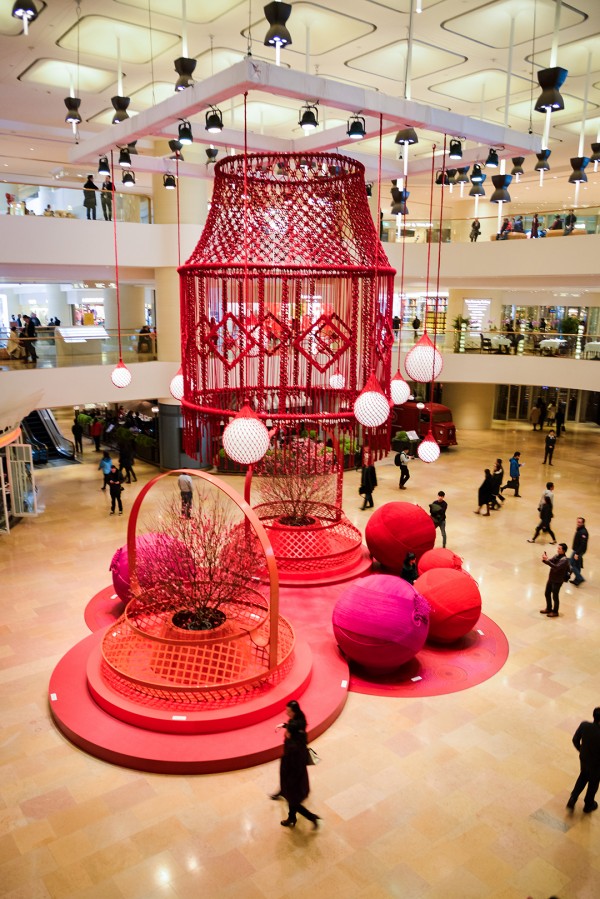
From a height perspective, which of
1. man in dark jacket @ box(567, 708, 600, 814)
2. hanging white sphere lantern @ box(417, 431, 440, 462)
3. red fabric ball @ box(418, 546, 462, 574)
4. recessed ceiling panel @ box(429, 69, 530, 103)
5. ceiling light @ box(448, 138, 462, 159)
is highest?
recessed ceiling panel @ box(429, 69, 530, 103)

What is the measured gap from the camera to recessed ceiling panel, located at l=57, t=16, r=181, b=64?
34.6 ft

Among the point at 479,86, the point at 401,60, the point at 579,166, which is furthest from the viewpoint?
the point at 479,86

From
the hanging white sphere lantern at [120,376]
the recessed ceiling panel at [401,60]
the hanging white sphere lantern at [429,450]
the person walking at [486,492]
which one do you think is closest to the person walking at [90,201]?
the hanging white sphere lantern at [120,376]

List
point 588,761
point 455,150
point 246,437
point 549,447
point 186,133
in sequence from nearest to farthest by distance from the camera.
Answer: point 588,761 → point 246,437 → point 186,133 → point 455,150 → point 549,447

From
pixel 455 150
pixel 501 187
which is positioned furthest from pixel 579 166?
pixel 455 150

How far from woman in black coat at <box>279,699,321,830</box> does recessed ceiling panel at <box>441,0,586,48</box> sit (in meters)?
9.82

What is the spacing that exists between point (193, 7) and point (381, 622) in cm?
870

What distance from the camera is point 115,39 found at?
11070 millimetres

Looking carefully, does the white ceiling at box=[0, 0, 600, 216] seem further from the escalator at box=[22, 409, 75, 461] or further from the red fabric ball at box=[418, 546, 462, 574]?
the escalator at box=[22, 409, 75, 461]

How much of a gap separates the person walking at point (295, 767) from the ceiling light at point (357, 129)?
256 inches

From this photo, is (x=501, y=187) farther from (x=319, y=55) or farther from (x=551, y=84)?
(x=551, y=84)

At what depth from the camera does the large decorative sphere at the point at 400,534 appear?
10.3 meters

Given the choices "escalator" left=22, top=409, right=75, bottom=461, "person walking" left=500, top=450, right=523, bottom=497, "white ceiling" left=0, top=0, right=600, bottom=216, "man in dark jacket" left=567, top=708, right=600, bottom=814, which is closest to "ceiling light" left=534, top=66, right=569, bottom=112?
"white ceiling" left=0, top=0, right=600, bottom=216

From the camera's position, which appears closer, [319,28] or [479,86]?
[319,28]
